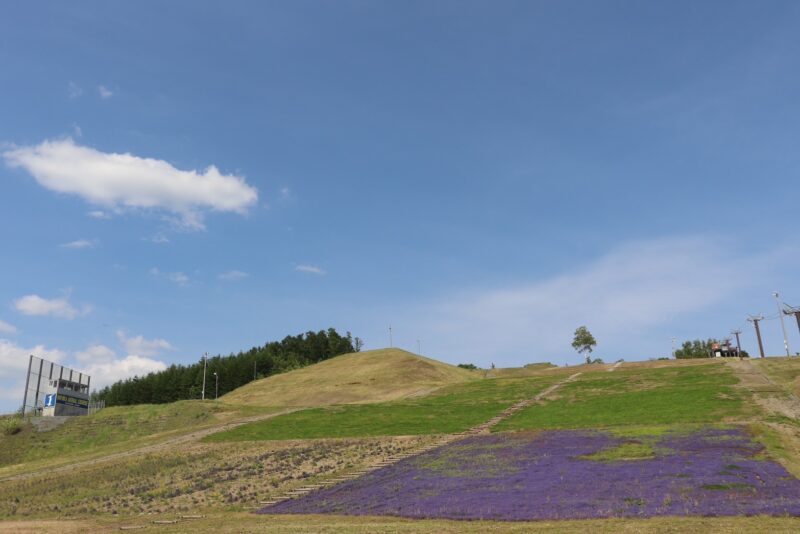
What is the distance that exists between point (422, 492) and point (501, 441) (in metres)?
19.3

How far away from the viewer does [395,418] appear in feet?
242

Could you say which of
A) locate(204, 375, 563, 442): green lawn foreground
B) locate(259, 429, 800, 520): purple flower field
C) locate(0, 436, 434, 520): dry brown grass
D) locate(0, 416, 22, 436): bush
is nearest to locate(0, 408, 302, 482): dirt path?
locate(0, 436, 434, 520): dry brown grass

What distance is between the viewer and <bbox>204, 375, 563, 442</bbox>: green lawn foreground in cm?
6608

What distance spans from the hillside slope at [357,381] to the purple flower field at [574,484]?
55894 mm

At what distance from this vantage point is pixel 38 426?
9106 centimetres

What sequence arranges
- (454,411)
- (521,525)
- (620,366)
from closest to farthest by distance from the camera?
1. (521,525)
2. (454,411)
3. (620,366)

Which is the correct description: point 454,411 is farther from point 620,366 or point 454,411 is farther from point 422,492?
Result: point 620,366

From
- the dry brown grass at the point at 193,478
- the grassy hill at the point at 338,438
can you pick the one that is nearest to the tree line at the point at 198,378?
the grassy hill at the point at 338,438

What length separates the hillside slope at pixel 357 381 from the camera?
105 m

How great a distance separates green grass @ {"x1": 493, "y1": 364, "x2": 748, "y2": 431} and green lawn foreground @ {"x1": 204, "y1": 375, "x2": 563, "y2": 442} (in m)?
5.97

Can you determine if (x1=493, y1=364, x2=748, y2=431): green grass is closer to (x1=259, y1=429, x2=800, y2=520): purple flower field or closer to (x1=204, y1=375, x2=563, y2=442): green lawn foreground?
(x1=204, y1=375, x2=563, y2=442): green lawn foreground

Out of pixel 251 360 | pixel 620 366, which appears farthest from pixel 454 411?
pixel 251 360

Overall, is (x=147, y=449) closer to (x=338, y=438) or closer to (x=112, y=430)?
(x=338, y=438)

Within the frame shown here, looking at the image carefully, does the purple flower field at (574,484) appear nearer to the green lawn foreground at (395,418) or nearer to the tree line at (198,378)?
the green lawn foreground at (395,418)
